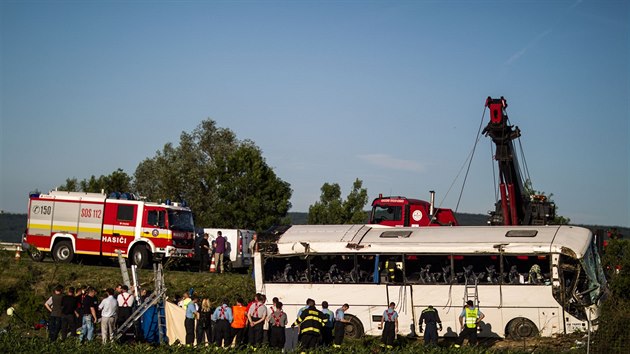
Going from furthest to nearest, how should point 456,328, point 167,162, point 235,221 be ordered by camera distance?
point 167,162 < point 235,221 < point 456,328

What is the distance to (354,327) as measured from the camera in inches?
1013

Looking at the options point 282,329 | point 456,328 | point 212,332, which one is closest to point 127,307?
point 212,332

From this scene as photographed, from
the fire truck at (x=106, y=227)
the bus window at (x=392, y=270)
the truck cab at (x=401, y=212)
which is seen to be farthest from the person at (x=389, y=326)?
the fire truck at (x=106, y=227)

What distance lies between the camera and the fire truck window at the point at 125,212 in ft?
114

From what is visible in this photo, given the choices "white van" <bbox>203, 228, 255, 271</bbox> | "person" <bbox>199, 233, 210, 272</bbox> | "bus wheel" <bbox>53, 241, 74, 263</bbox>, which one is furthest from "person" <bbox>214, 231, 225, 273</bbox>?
"bus wheel" <bbox>53, 241, 74, 263</bbox>

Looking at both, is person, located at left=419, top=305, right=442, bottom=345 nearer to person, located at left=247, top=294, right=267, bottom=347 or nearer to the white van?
person, located at left=247, top=294, right=267, bottom=347

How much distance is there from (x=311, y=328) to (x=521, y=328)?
261 inches

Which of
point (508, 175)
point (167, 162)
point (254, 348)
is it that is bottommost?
point (254, 348)

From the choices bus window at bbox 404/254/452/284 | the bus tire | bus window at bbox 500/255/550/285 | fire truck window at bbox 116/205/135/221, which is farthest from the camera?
fire truck window at bbox 116/205/135/221

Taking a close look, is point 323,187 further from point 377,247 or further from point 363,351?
point 363,351

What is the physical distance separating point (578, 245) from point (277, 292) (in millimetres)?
9096

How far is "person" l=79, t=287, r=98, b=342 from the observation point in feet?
76.2

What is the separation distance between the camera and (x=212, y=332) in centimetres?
2377

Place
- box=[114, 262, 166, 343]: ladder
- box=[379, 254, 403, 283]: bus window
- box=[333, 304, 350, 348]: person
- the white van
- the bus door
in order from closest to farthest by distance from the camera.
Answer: box=[333, 304, 350, 348]: person, box=[114, 262, 166, 343]: ladder, the bus door, box=[379, 254, 403, 283]: bus window, the white van
